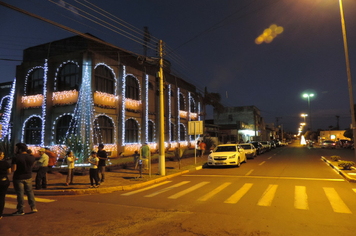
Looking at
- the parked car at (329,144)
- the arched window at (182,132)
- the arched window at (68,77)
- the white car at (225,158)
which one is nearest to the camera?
the white car at (225,158)

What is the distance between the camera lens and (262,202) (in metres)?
7.45

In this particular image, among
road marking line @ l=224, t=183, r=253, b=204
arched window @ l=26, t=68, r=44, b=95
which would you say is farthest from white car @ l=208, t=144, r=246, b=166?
arched window @ l=26, t=68, r=44, b=95

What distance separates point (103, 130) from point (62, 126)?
10.1 feet

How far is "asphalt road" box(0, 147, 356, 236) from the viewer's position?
5.26 m

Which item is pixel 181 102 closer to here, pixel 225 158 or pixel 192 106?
pixel 192 106

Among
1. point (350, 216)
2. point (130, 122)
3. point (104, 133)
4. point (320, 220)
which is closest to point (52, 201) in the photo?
point (320, 220)

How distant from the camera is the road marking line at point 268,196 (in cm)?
734

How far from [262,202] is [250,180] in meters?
4.13

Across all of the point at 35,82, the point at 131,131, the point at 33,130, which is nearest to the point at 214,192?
the point at 131,131

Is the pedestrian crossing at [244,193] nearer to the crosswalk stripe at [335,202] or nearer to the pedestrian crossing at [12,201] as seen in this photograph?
the crosswalk stripe at [335,202]

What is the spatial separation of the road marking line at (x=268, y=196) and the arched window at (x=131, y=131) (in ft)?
49.8

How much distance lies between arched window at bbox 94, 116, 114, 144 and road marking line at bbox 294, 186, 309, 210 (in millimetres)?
14516

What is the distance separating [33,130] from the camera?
20.6 metres

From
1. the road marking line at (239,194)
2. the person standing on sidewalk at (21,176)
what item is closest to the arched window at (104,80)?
the person standing on sidewalk at (21,176)
